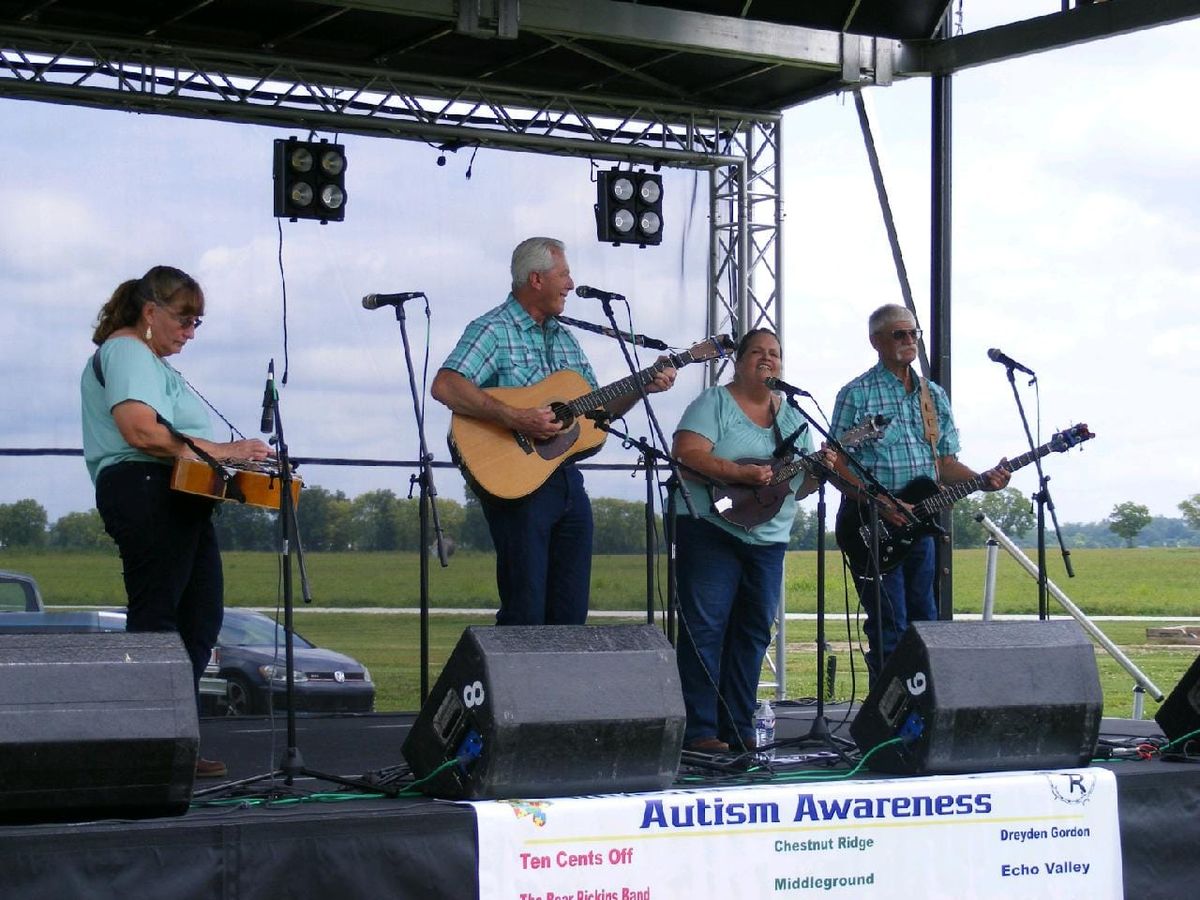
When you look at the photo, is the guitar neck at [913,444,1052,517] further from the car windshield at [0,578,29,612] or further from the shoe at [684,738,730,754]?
the car windshield at [0,578,29,612]

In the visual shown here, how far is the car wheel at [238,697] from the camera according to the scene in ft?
27.8

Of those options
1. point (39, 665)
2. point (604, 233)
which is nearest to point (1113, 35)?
point (604, 233)

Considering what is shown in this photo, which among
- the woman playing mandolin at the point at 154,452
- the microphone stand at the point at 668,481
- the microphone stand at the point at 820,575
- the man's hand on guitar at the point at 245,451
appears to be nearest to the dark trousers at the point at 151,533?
the woman playing mandolin at the point at 154,452

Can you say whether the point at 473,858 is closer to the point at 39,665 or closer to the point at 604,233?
the point at 39,665

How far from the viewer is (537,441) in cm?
500

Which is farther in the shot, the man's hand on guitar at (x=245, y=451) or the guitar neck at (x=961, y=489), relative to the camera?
the guitar neck at (x=961, y=489)

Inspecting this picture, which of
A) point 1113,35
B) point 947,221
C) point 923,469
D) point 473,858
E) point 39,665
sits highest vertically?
point 1113,35

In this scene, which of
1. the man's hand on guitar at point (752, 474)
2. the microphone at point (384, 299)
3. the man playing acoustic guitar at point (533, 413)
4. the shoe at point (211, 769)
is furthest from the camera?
the man's hand on guitar at point (752, 474)

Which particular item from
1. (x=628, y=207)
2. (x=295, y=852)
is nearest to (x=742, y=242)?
(x=628, y=207)

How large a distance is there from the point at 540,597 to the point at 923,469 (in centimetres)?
183

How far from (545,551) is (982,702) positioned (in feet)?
4.66

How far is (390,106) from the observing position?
7.88m

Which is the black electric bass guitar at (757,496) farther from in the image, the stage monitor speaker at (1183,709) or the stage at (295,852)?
the stage monitor speaker at (1183,709)

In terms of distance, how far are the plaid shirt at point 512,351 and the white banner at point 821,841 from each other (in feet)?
5.63
